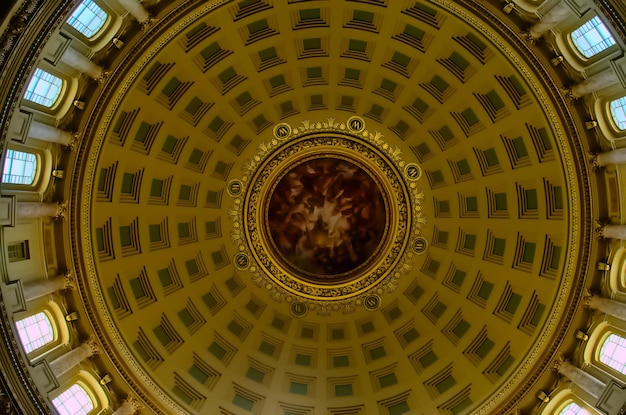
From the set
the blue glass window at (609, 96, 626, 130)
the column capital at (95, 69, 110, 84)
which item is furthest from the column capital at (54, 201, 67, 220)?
the blue glass window at (609, 96, 626, 130)

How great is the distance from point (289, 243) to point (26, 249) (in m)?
13.6

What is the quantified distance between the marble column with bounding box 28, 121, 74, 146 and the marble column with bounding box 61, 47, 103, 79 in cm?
234

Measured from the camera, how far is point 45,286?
19281 mm

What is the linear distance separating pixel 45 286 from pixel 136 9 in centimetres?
1084

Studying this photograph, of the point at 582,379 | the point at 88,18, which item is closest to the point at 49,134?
the point at 88,18

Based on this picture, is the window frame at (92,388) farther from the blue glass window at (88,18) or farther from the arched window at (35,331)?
the blue glass window at (88,18)

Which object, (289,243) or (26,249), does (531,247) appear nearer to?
(289,243)

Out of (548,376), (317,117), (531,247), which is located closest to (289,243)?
(317,117)

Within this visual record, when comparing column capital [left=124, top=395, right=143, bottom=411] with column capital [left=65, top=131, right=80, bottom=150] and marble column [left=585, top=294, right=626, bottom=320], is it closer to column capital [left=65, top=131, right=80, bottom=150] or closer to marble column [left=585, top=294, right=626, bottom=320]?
column capital [left=65, top=131, right=80, bottom=150]

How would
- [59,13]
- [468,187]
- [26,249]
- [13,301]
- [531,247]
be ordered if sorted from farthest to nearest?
[468,187], [531,247], [26,249], [13,301], [59,13]

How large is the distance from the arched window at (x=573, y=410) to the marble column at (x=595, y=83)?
12082 millimetres

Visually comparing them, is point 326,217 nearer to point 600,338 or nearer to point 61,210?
point 61,210

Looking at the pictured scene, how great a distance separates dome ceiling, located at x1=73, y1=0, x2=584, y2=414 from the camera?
2191 centimetres

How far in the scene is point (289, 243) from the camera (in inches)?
1135
